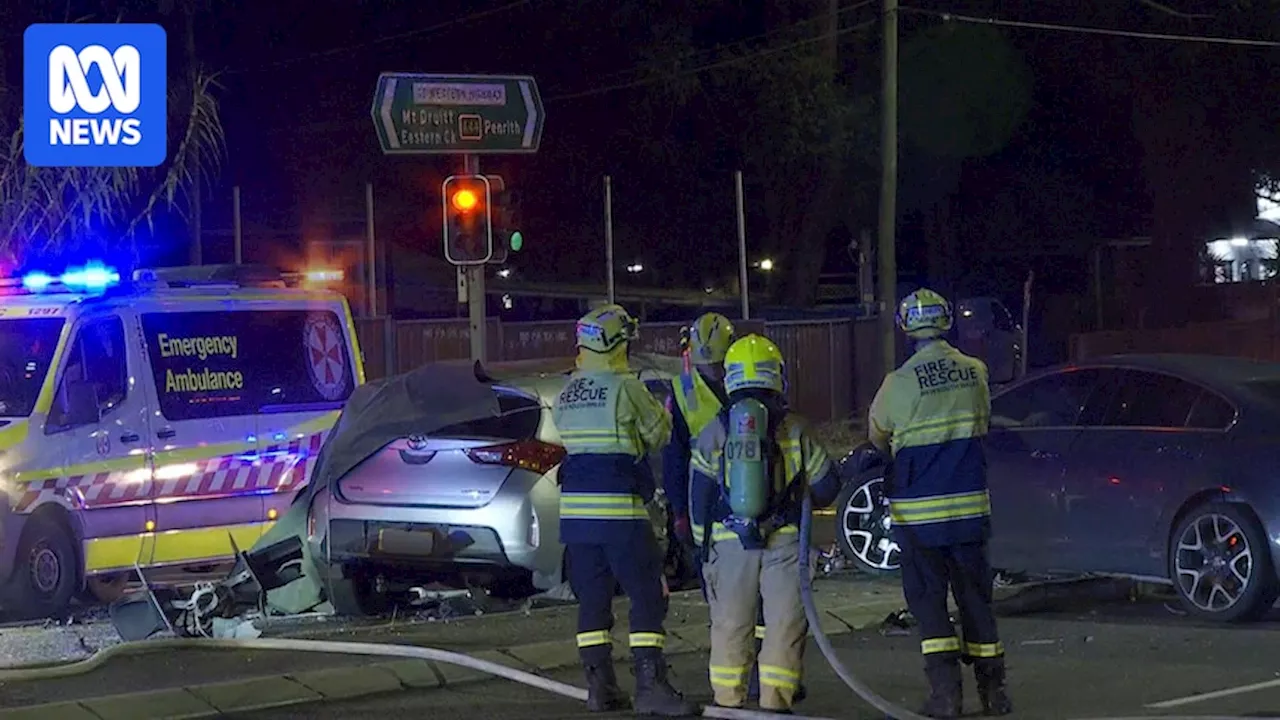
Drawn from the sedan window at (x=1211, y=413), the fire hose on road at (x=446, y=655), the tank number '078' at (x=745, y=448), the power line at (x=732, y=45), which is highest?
the power line at (x=732, y=45)

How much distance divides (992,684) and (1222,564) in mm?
2926

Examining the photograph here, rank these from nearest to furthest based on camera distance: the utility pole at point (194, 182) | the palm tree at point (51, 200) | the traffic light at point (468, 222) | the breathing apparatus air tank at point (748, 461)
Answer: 1. the breathing apparatus air tank at point (748, 461)
2. the traffic light at point (468, 222)
3. the palm tree at point (51, 200)
4. the utility pole at point (194, 182)

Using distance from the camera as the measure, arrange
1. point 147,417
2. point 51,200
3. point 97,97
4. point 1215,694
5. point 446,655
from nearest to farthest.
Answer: point 1215,694, point 446,655, point 147,417, point 97,97, point 51,200

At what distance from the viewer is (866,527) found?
38.5 ft

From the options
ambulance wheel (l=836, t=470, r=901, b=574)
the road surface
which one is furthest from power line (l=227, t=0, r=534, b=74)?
the road surface

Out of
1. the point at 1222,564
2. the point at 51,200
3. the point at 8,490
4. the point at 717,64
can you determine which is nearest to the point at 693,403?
the point at 1222,564

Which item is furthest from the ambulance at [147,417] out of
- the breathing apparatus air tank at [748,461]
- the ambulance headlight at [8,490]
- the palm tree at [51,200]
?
the breathing apparatus air tank at [748,461]

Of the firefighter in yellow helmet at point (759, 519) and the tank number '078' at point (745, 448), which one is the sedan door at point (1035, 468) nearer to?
the firefighter in yellow helmet at point (759, 519)

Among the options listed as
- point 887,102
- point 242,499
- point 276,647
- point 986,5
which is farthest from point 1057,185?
point 276,647

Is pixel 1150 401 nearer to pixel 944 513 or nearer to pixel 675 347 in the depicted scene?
pixel 944 513

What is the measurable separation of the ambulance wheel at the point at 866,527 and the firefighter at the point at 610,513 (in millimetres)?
3993

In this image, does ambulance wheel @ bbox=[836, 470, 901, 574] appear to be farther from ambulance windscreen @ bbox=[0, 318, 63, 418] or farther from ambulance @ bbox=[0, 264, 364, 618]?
ambulance windscreen @ bbox=[0, 318, 63, 418]

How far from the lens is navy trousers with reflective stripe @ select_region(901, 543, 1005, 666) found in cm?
746

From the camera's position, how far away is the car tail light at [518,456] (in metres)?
10.3
